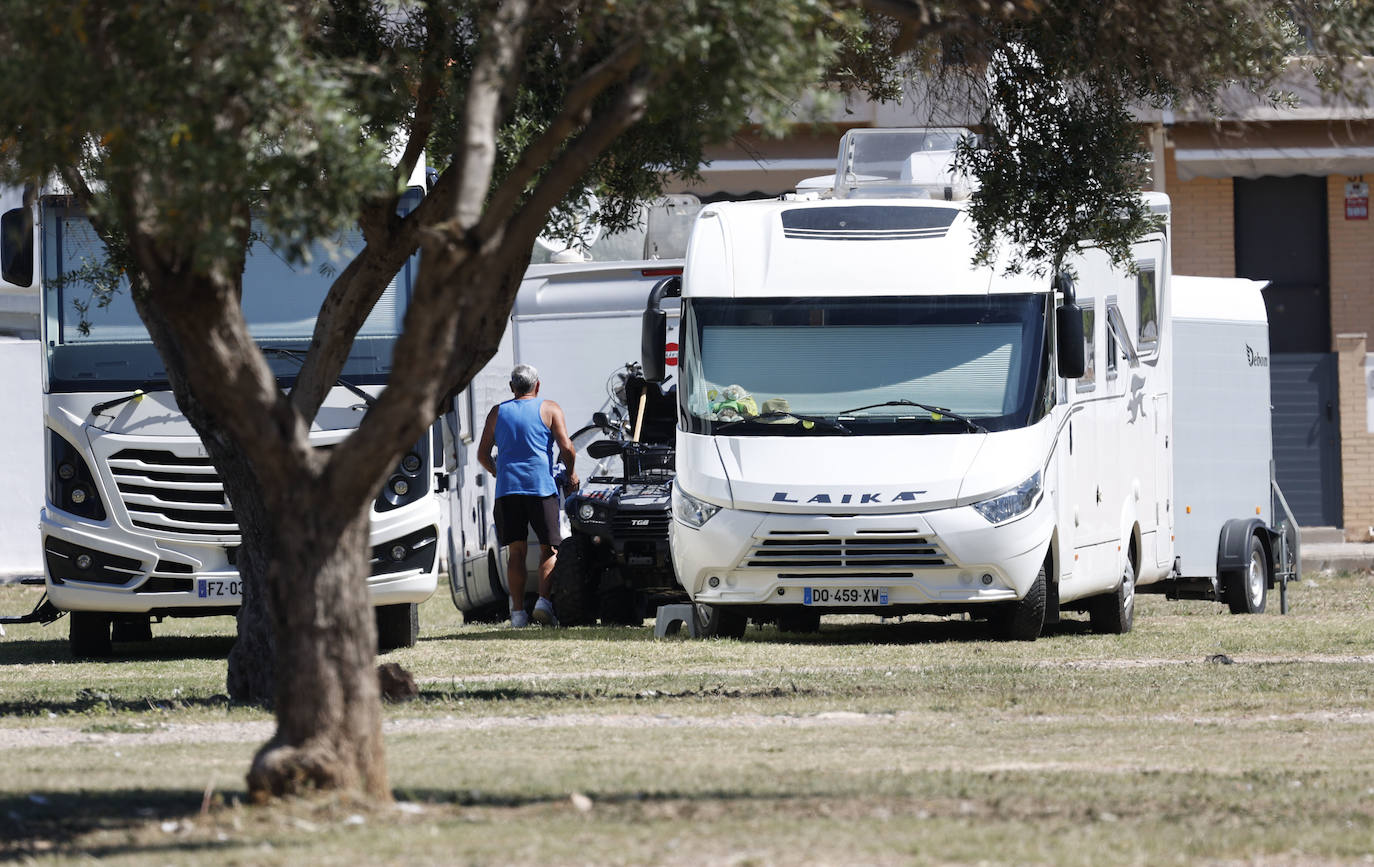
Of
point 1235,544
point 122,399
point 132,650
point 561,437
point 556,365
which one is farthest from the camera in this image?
point 1235,544

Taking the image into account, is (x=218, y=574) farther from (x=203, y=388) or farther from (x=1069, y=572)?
(x=203, y=388)

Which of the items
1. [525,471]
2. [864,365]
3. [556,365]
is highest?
[556,365]

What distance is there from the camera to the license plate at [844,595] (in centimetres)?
1363

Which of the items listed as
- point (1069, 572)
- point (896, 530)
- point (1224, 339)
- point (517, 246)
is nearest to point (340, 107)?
point (517, 246)

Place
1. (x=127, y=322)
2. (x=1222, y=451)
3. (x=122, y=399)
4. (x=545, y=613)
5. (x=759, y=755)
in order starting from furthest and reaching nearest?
(x=1222, y=451) → (x=545, y=613) → (x=127, y=322) → (x=122, y=399) → (x=759, y=755)

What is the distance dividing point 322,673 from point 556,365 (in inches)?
414

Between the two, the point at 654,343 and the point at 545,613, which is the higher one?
the point at 654,343

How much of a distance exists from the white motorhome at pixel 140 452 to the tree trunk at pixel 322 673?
711 centimetres

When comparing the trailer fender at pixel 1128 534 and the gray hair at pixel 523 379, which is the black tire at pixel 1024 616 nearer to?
the trailer fender at pixel 1128 534

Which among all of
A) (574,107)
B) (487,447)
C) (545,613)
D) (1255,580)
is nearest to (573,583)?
(545,613)

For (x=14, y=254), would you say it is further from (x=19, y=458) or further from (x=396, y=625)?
(x=19, y=458)

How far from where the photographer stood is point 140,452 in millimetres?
13953

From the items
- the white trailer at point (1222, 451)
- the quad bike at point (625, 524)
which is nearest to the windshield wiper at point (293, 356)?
the quad bike at point (625, 524)

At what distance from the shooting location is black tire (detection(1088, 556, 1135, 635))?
15.5 metres
